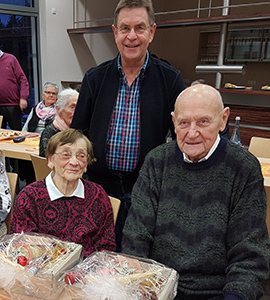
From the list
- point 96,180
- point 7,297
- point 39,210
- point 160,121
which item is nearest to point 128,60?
point 160,121

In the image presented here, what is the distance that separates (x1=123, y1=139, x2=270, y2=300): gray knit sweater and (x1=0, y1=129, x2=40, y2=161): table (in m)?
1.78

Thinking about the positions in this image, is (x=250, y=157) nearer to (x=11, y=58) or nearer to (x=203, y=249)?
(x=203, y=249)

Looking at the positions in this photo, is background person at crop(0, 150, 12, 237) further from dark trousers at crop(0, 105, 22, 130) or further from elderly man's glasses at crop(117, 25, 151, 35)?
dark trousers at crop(0, 105, 22, 130)

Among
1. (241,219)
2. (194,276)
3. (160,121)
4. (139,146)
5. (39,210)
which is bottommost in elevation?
(194,276)

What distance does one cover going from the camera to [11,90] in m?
4.52

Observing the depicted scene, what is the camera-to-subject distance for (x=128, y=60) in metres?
→ 1.51

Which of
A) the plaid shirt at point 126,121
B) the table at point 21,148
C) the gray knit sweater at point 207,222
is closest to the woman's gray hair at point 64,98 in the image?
the table at point 21,148

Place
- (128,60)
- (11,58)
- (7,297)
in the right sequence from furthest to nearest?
(11,58)
(128,60)
(7,297)

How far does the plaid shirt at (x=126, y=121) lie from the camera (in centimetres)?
157

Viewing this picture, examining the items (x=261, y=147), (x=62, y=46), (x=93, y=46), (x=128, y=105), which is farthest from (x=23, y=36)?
(x=128, y=105)

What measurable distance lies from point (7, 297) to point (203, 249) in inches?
26.8

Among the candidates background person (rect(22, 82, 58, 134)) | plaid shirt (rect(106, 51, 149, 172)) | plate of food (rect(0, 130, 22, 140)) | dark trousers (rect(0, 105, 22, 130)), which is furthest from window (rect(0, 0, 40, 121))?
plaid shirt (rect(106, 51, 149, 172))

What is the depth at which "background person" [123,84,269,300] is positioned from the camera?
3.53 ft

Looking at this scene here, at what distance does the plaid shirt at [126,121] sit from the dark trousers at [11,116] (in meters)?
3.49
